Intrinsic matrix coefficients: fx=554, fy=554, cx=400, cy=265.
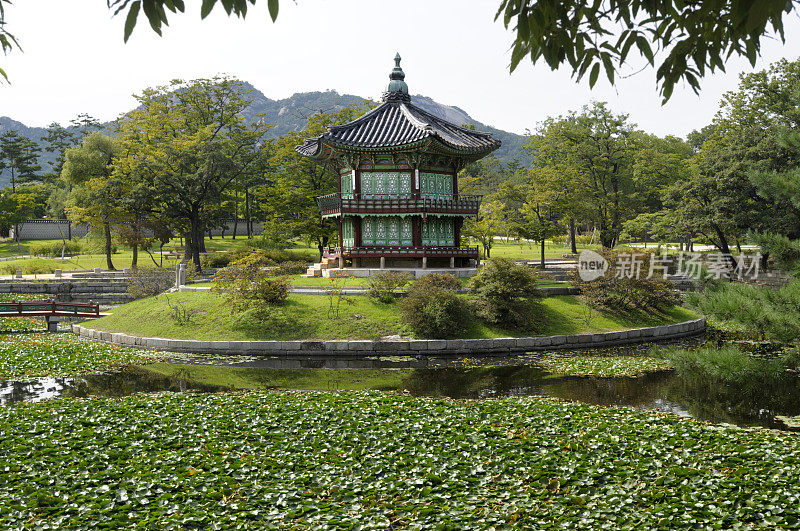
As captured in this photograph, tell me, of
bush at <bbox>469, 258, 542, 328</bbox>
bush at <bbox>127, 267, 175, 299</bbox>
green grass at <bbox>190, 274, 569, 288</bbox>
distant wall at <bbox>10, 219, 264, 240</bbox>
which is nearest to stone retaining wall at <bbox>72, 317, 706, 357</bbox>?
bush at <bbox>469, 258, 542, 328</bbox>

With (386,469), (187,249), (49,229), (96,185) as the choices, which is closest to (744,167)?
(386,469)

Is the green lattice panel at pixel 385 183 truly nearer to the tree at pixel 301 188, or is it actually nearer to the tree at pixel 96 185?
the tree at pixel 301 188

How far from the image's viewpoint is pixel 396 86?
36.1 m

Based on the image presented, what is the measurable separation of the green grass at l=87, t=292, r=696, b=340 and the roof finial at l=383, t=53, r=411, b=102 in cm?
1639

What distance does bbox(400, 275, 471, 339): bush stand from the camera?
2153 centimetres

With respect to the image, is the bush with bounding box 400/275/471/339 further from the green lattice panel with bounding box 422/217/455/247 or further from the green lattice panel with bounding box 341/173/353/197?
the green lattice panel with bounding box 341/173/353/197

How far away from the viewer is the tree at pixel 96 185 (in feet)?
143

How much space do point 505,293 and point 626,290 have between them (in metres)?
6.19

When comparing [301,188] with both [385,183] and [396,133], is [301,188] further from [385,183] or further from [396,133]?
[396,133]

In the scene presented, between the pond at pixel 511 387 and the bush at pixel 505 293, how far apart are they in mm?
3688

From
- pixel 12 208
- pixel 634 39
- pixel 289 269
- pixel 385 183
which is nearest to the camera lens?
pixel 634 39

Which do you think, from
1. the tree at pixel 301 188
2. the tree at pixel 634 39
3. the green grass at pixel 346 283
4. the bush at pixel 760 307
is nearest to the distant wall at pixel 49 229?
the tree at pixel 301 188

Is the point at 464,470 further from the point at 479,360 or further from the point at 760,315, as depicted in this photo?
the point at 479,360

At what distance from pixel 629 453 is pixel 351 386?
28.0ft
